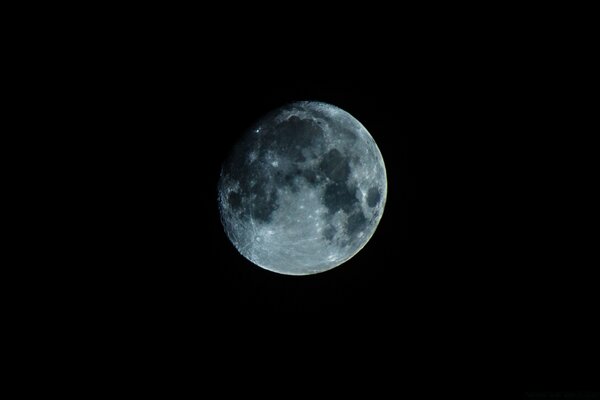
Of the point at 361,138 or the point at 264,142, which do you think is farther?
the point at 361,138

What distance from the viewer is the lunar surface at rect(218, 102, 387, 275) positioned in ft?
10.4

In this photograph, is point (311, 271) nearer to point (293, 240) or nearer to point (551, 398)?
point (293, 240)

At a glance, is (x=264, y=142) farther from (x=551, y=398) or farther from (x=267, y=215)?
(x=551, y=398)

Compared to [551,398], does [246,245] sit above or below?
above

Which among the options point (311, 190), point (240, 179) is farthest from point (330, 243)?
point (240, 179)

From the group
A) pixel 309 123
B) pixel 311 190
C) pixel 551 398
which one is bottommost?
pixel 551 398

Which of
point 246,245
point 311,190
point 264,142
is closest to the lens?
point 311,190

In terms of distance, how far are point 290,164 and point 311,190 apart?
0.31m

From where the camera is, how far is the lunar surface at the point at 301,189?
316cm

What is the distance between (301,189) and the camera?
3.12 metres

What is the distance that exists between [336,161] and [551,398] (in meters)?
3.85

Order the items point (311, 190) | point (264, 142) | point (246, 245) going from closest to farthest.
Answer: point (311, 190)
point (264, 142)
point (246, 245)

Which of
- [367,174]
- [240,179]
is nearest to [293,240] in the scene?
[240,179]

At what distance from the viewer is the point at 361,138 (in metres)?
3.61
